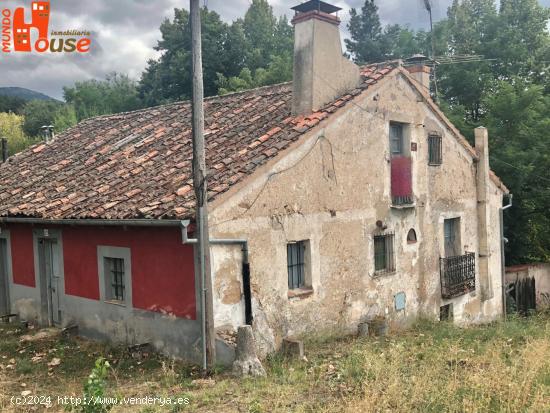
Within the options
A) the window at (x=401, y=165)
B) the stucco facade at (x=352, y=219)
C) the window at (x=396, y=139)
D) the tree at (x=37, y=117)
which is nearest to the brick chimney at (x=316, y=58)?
the stucco facade at (x=352, y=219)

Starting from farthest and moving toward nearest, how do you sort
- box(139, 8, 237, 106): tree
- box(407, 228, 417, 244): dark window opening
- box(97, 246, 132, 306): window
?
box(139, 8, 237, 106): tree < box(407, 228, 417, 244): dark window opening < box(97, 246, 132, 306): window

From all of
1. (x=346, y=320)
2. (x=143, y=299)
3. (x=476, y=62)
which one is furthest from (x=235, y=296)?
(x=476, y=62)

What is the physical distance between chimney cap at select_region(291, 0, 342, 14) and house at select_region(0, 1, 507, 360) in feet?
0.10

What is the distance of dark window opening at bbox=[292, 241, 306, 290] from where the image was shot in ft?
33.7

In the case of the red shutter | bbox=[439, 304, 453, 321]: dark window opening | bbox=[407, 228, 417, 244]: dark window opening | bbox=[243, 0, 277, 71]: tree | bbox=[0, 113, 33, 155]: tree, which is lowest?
bbox=[439, 304, 453, 321]: dark window opening

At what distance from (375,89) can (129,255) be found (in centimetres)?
648

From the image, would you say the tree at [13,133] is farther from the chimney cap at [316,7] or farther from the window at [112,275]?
the chimney cap at [316,7]

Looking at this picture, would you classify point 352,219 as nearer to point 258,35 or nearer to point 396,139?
point 396,139

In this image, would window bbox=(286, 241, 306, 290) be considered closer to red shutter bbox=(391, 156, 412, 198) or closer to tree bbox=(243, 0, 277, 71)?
red shutter bbox=(391, 156, 412, 198)

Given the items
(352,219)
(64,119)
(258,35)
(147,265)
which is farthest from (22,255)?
(64,119)

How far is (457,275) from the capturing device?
14.4 meters

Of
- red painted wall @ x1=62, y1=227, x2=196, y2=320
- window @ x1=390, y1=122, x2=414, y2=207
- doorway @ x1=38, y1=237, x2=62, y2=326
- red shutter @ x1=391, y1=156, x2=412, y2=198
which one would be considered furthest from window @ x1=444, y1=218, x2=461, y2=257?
doorway @ x1=38, y1=237, x2=62, y2=326

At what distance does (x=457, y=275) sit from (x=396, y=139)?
427cm

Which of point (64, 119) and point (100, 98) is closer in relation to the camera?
point (64, 119)
